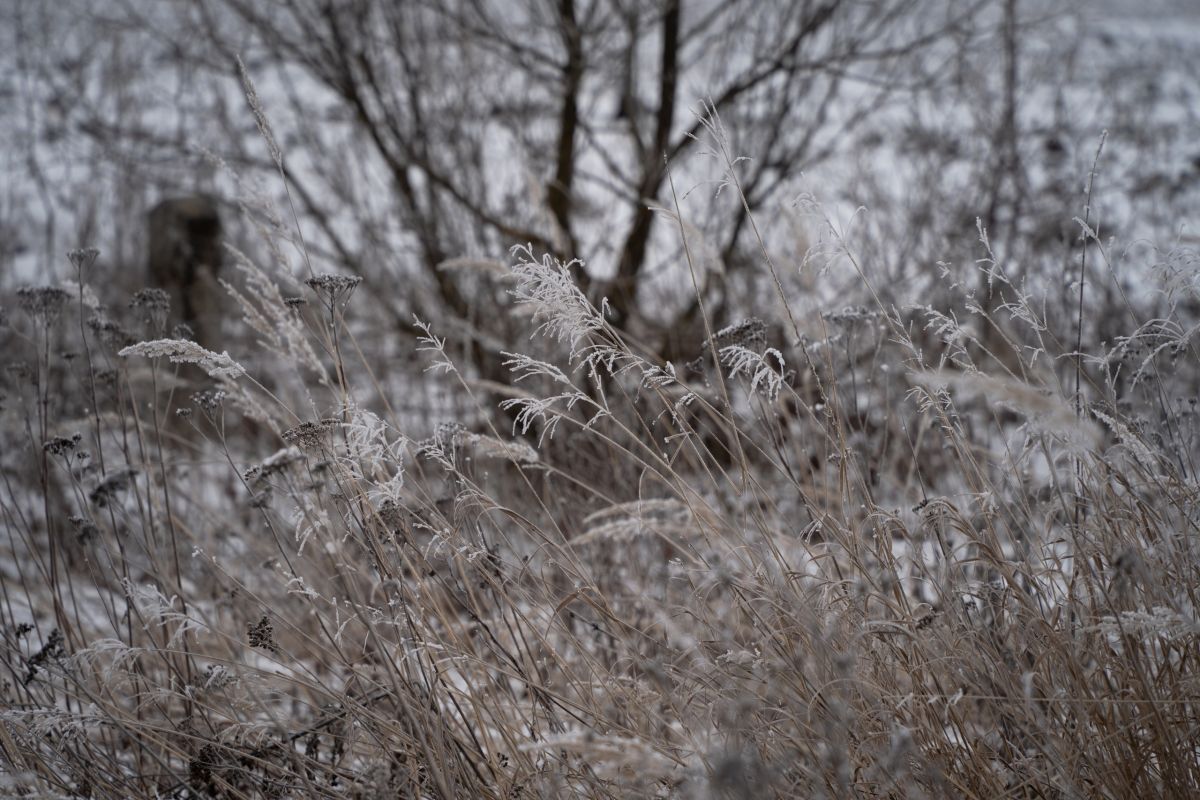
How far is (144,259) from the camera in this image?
25.2 ft

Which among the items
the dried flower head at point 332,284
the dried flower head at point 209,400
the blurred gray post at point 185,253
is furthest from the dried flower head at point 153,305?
the blurred gray post at point 185,253

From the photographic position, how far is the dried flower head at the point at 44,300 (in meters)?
2.21

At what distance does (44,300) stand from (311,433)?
3.39 feet

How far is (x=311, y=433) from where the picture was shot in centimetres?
164

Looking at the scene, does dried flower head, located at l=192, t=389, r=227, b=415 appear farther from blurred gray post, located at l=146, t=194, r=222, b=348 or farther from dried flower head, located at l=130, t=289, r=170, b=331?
blurred gray post, located at l=146, t=194, r=222, b=348

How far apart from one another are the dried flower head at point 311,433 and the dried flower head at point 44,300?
0.91m

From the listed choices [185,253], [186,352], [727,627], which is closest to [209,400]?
[186,352]

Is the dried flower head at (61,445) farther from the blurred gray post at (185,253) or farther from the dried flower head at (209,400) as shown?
the blurred gray post at (185,253)

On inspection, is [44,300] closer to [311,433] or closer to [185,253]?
[311,433]

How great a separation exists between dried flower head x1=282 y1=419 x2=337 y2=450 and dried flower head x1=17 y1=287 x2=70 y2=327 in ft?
2.98

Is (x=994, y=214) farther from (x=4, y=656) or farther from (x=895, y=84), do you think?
(x=4, y=656)

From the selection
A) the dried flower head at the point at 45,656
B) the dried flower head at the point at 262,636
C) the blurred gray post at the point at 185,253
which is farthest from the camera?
the blurred gray post at the point at 185,253

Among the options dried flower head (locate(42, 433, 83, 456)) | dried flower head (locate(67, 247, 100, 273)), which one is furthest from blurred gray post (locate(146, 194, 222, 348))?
dried flower head (locate(42, 433, 83, 456))

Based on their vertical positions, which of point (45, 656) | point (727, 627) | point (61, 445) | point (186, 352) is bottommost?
point (727, 627)
